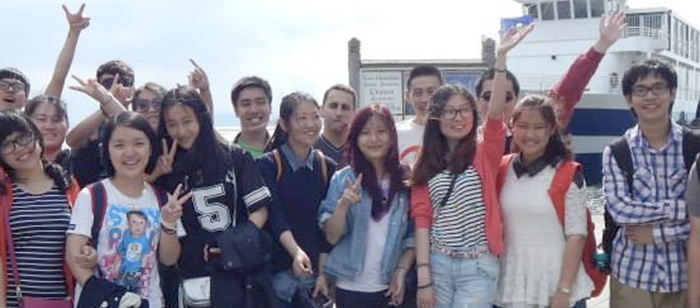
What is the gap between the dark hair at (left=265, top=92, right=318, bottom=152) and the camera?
13.3 feet

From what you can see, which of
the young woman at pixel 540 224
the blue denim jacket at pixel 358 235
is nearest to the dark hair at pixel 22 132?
the blue denim jacket at pixel 358 235

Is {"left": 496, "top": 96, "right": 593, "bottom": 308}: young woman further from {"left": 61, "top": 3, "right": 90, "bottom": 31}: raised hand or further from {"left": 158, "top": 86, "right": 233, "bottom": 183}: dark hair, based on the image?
{"left": 61, "top": 3, "right": 90, "bottom": 31}: raised hand

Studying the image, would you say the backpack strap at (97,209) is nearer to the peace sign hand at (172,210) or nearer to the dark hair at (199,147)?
the peace sign hand at (172,210)

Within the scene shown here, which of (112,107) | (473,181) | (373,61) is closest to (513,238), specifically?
(473,181)

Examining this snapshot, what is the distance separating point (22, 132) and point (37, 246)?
572 mm

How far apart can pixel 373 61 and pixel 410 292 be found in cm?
674

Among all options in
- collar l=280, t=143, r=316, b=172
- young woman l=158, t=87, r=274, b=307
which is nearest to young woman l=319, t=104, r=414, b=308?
collar l=280, t=143, r=316, b=172

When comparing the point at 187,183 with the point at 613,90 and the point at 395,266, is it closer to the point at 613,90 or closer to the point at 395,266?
the point at 395,266

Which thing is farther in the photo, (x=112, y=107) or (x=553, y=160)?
(x=112, y=107)

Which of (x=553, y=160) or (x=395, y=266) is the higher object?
(x=553, y=160)

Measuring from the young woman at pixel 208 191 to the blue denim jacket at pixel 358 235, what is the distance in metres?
0.36

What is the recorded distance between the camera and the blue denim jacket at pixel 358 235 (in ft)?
12.1

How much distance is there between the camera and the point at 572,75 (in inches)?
165

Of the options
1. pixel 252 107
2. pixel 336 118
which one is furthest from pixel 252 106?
pixel 336 118
